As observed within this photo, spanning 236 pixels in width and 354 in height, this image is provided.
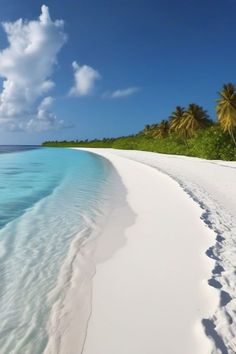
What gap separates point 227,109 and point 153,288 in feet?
112

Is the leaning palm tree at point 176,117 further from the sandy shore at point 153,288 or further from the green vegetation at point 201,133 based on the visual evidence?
the sandy shore at point 153,288

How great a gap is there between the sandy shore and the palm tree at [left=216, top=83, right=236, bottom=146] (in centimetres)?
2840

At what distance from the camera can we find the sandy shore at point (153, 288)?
3400 mm

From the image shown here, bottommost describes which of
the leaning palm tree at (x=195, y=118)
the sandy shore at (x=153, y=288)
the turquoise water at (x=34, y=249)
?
the turquoise water at (x=34, y=249)

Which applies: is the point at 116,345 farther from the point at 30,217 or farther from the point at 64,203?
the point at 64,203

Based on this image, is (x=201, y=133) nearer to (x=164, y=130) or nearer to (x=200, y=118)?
(x=200, y=118)

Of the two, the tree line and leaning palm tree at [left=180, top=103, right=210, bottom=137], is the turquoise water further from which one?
leaning palm tree at [left=180, top=103, right=210, bottom=137]

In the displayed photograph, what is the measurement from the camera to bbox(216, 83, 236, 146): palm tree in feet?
113

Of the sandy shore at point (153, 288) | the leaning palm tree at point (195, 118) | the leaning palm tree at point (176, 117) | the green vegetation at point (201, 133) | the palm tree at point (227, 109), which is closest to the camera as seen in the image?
the sandy shore at point (153, 288)

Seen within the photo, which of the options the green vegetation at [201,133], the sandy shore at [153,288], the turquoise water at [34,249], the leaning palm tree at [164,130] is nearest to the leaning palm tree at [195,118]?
the green vegetation at [201,133]

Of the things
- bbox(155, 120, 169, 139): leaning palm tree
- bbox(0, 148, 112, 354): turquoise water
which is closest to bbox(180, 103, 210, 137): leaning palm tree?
bbox(155, 120, 169, 139): leaning palm tree

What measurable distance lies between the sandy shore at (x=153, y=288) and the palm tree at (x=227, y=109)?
28.4 meters

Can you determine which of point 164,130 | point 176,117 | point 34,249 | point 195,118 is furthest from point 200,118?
point 34,249

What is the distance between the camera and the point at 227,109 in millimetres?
35781
